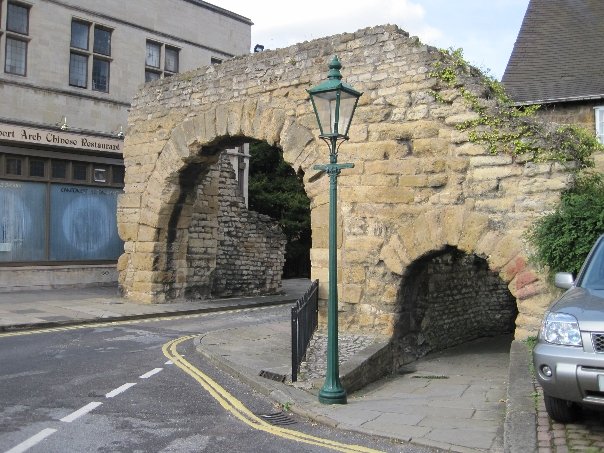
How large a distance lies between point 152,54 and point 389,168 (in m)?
14.1

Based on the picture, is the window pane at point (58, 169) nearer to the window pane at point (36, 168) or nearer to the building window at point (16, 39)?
the window pane at point (36, 168)

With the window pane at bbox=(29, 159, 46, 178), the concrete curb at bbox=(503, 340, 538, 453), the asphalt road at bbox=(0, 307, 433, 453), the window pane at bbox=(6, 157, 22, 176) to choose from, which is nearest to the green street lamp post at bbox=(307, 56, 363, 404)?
the asphalt road at bbox=(0, 307, 433, 453)

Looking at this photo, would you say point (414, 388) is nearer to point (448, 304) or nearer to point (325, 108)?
point (325, 108)

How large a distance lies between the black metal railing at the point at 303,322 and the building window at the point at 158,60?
44.8ft

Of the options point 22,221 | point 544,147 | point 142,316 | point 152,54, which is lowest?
point 142,316

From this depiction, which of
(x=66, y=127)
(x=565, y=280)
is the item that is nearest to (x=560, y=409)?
(x=565, y=280)

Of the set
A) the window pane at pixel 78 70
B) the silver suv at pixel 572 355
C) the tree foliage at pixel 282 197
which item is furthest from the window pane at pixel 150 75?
the silver suv at pixel 572 355

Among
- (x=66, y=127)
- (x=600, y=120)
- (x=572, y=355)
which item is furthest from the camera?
(x=66, y=127)

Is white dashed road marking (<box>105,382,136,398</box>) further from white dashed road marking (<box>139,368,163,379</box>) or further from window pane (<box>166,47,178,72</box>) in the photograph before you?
window pane (<box>166,47,178,72</box>)

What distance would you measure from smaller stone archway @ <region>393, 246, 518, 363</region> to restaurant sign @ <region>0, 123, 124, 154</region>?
1148 cm

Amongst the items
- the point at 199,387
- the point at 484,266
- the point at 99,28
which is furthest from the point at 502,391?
the point at 99,28

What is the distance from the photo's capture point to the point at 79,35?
1945 centimetres

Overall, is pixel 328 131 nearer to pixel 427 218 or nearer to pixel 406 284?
pixel 427 218

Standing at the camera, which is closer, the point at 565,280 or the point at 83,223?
the point at 565,280
